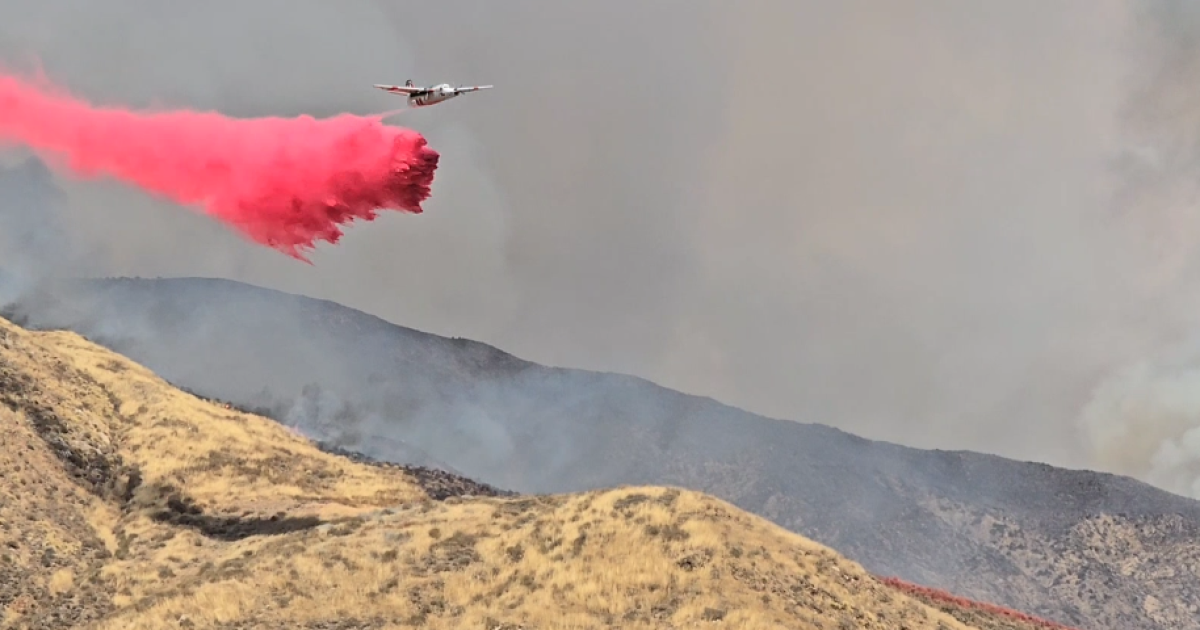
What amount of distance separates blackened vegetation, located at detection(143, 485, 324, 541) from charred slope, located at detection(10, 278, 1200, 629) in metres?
35.5

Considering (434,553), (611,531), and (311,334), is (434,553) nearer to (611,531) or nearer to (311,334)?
(611,531)

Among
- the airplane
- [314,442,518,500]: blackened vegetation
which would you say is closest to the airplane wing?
the airplane

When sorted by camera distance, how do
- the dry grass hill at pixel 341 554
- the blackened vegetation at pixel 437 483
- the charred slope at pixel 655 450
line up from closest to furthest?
the dry grass hill at pixel 341 554
the blackened vegetation at pixel 437 483
the charred slope at pixel 655 450

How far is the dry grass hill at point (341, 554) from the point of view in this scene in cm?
2169

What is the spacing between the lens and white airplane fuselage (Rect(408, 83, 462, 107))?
35594mm

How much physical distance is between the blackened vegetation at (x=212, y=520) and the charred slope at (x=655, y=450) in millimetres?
35523

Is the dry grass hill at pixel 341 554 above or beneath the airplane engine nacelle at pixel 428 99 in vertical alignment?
beneath

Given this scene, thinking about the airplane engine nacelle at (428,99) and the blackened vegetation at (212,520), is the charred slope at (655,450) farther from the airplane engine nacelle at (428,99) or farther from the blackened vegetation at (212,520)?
the airplane engine nacelle at (428,99)

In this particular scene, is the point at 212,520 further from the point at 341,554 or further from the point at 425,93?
the point at 425,93

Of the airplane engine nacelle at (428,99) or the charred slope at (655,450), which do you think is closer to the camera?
the airplane engine nacelle at (428,99)

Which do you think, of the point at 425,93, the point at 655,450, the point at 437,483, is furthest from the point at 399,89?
the point at 655,450

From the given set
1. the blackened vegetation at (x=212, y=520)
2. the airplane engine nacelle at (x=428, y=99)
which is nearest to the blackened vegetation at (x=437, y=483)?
the blackened vegetation at (x=212, y=520)

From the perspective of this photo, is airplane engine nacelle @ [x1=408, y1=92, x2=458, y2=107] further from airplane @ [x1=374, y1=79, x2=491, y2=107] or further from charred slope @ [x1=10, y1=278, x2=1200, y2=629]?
charred slope @ [x1=10, y1=278, x2=1200, y2=629]

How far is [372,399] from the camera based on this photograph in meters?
90.4
